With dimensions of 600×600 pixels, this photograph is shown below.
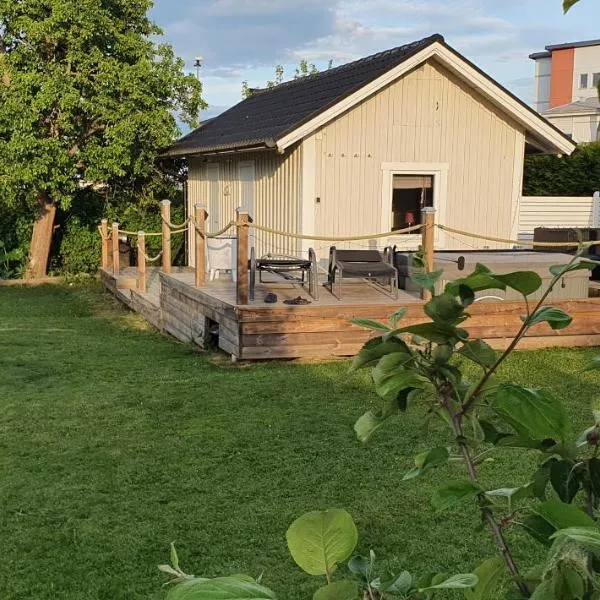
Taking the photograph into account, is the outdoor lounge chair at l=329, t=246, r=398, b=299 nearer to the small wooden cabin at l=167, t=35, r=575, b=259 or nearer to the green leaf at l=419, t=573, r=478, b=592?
the small wooden cabin at l=167, t=35, r=575, b=259

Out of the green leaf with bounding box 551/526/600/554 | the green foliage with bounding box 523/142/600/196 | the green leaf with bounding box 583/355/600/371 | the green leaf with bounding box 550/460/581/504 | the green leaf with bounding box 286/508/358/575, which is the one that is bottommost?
the green leaf with bounding box 286/508/358/575

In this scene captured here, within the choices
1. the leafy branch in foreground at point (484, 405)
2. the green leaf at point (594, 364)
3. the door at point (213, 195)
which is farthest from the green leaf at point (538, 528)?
the door at point (213, 195)

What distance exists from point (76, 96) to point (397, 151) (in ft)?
22.6

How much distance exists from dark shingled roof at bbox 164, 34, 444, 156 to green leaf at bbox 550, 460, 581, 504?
1083cm

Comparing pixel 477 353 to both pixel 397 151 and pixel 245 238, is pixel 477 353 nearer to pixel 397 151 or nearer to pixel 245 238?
pixel 245 238

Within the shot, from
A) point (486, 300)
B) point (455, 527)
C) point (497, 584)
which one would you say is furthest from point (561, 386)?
point (497, 584)

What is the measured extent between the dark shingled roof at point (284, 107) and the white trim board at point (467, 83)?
88mm

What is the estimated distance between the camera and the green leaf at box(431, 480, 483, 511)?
2.97 ft

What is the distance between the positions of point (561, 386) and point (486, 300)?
1.87m

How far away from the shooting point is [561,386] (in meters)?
8.00

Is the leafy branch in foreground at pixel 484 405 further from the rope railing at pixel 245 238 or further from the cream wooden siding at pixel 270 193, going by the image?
the cream wooden siding at pixel 270 193

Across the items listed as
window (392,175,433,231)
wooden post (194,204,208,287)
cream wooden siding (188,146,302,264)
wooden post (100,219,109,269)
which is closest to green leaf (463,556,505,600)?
wooden post (194,204,208,287)

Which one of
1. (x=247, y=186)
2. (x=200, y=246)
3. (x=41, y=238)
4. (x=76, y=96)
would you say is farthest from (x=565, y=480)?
(x=41, y=238)

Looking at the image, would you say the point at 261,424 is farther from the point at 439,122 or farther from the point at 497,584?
the point at 439,122
